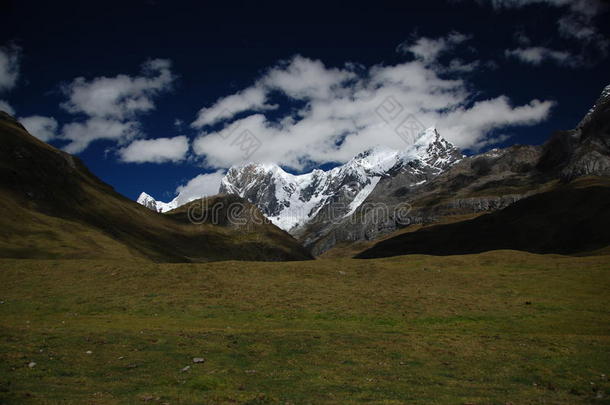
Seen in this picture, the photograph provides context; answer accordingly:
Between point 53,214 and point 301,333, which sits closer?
point 301,333

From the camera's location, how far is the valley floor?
65.7 feet

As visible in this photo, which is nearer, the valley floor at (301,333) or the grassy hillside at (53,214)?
the valley floor at (301,333)

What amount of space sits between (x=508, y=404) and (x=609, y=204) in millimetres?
223443

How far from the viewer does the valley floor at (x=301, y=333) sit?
20.0 meters

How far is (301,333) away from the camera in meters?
31.4

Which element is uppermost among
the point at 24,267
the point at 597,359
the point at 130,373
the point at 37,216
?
the point at 37,216

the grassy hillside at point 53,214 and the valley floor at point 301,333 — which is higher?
the grassy hillside at point 53,214

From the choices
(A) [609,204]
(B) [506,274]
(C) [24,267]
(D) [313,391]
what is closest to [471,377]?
(D) [313,391]

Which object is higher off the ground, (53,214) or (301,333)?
(53,214)

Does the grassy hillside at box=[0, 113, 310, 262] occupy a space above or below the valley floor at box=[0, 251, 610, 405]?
above

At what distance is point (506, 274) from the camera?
58.0m

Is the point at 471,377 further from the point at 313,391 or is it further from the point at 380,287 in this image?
the point at 380,287

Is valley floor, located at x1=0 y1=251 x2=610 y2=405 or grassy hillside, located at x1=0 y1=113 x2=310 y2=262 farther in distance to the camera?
grassy hillside, located at x1=0 y1=113 x2=310 y2=262

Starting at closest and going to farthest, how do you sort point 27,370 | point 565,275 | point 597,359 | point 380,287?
point 27,370
point 597,359
point 380,287
point 565,275
